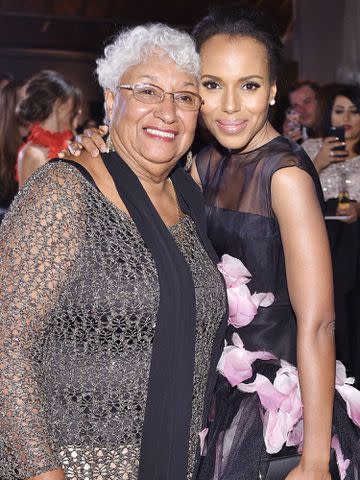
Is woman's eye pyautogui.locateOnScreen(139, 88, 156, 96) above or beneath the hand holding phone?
beneath

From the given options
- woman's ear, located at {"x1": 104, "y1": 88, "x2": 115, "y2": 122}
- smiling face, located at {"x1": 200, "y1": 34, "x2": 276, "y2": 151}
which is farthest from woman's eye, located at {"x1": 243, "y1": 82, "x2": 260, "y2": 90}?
woman's ear, located at {"x1": 104, "y1": 88, "x2": 115, "y2": 122}

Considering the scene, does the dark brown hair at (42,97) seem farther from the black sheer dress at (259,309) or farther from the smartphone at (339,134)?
the black sheer dress at (259,309)

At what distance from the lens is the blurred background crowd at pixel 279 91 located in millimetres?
4156

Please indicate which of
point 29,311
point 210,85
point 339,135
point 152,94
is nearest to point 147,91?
point 152,94

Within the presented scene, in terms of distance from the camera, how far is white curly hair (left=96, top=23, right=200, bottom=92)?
5.86ft

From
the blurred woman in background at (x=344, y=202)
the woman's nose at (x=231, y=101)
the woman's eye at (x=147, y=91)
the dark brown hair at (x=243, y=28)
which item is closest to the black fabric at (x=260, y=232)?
the woman's nose at (x=231, y=101)

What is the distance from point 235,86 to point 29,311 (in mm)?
810

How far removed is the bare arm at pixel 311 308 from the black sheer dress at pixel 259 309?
8cm

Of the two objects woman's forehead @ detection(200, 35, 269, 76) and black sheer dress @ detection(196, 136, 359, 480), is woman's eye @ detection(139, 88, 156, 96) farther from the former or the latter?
black sheer dress @ detection(196, 136, 359, 480)

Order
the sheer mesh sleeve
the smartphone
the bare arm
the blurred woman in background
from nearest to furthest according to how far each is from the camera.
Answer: the sheer mesh sleeve
the bare arm
the blurred woman in background
the smartphone

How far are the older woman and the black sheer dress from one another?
0.34 feet

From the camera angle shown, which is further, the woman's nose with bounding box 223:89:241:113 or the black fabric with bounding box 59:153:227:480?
the woman's nose with bounding box 223:89:241:113

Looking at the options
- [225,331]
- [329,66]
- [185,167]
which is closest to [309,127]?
[329,66]

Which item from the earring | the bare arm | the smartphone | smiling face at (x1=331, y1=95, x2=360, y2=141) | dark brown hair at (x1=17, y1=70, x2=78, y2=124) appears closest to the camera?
the bare arm
